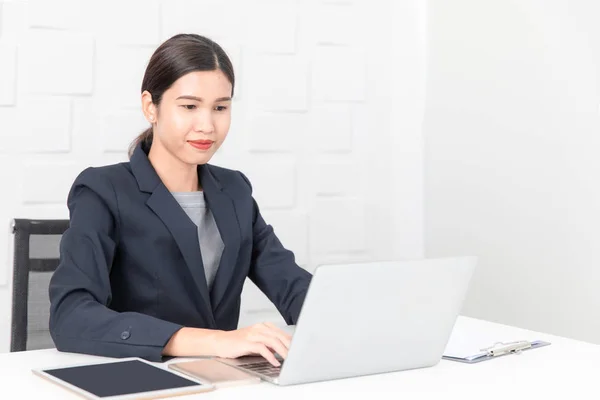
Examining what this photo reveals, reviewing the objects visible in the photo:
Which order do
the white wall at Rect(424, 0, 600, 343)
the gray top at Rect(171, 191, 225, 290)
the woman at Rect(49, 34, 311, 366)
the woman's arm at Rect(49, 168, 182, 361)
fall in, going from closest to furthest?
the woman's arm at Rect(49, 168, 182, 361) → the woman at Rect(49, 34, 311, 366) → the gray top at Rect(171, 191, 225, 290) → the white wall at Rect(424, 0, 600, 343)

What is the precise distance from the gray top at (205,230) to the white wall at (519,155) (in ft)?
4.25

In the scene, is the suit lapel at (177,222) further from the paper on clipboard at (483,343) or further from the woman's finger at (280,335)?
the paper on clipboard at (483,343)

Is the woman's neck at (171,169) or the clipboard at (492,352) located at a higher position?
the woman's neck at (171,169)

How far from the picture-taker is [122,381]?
1.31 m

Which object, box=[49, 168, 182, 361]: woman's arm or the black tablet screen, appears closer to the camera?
the black tablet screen

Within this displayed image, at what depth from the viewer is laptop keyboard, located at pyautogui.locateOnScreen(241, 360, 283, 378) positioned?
137cm

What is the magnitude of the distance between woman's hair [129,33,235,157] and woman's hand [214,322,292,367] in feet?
2.19

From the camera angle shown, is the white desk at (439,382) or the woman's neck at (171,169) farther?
the woman's neck at (171,169)

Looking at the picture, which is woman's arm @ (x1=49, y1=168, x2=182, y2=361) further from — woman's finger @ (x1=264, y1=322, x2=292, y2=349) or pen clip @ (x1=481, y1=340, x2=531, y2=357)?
pen clip @ (x1=481, y1=340, x2=531, y2=357)

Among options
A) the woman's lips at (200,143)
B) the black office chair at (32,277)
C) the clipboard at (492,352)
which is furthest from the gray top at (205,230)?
the clipboard at (492,352)

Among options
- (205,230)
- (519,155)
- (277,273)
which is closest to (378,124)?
(519,155)


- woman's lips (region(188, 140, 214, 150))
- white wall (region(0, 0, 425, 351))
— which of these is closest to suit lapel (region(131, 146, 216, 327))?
woman's lips (region(188, 140, 214, 150))

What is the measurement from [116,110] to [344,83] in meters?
0.90

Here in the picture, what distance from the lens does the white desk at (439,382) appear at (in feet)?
4.21
